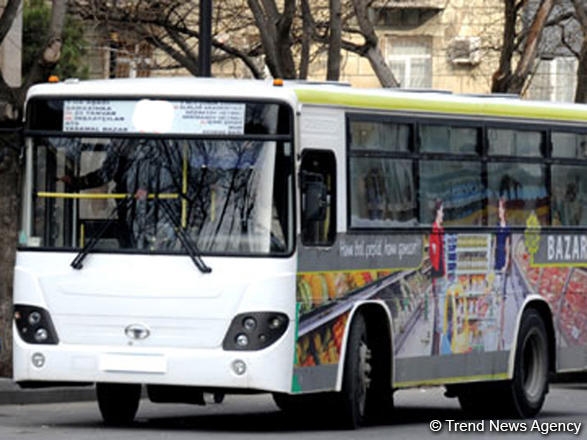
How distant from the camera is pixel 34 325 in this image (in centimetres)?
1519

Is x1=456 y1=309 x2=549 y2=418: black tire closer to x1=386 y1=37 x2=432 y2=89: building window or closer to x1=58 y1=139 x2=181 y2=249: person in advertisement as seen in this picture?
x1=58 y1=139 x2=181 y2=249: person in advertisement

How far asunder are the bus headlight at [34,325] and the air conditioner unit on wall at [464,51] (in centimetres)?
2538

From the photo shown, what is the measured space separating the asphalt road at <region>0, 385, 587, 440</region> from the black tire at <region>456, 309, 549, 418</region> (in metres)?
0.19

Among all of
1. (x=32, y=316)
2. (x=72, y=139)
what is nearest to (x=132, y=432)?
(x=32, y=316)

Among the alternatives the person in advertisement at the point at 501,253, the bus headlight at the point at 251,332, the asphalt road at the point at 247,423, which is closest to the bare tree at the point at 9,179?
the asphalt road at the point at 247,423

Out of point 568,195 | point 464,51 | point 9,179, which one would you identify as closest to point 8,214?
point 9,179

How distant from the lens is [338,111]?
15914 mm

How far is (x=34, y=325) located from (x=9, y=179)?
561 centimetres

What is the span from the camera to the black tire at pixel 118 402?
637 inches

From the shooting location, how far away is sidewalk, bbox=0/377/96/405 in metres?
18.5

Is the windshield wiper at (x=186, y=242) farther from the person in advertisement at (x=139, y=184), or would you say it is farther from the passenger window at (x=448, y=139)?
the passenger window at (x=448, y=139)

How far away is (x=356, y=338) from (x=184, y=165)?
1.97 meters

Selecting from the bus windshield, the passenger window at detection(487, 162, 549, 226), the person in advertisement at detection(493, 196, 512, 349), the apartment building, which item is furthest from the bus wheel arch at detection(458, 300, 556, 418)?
the apartment building

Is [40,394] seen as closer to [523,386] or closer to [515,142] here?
[523,386]
